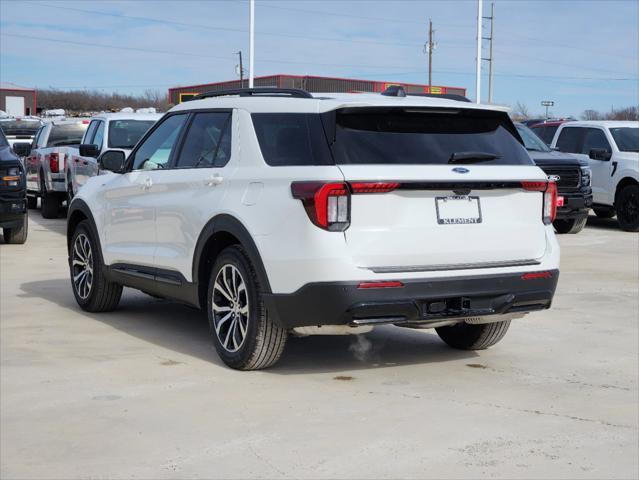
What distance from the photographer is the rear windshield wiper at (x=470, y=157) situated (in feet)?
21.6

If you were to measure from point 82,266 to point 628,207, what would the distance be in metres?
12.6

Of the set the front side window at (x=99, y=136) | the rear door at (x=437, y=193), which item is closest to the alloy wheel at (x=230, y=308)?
the rear door at (x=437, y=193)

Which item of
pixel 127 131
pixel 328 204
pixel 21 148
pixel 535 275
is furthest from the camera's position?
pixel 127 131

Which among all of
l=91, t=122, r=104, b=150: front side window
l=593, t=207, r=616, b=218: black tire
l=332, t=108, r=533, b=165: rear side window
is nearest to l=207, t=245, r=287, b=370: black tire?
l=332, t=108, r=533, b=165: rear side window

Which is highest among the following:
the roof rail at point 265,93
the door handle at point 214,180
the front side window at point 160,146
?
the roof rail at point 265,93

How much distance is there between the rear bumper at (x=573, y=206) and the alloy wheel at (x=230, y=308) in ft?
38.1

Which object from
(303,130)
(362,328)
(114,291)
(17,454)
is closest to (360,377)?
(362,328)

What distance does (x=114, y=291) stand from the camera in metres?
9.23

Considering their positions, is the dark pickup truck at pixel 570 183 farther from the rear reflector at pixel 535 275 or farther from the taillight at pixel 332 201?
the taillight at pixel 332 201

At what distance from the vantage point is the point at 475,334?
25.3ft

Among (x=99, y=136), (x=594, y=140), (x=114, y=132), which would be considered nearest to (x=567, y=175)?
(x=594, y=140)

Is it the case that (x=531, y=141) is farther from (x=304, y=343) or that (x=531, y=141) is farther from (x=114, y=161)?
(x=304, y=343)

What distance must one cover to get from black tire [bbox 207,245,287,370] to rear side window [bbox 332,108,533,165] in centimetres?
103

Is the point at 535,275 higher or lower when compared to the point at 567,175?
higher
